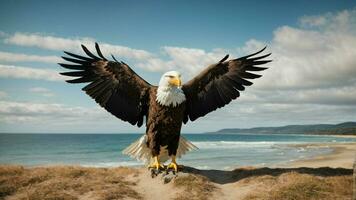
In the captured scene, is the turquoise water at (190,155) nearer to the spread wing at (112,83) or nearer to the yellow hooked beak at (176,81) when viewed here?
the spread wing at (112,83)

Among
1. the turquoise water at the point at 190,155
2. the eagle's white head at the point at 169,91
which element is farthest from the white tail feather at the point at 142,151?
the turquoise water at the point at 190,155

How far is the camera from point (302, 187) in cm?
895

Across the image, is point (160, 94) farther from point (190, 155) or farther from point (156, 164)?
point (190, 155)

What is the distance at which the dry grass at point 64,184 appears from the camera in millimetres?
8859

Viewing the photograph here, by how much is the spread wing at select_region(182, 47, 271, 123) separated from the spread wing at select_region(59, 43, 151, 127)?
136 centimetres

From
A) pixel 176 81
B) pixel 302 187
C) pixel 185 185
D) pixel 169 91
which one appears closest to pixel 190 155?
pixel 185 185

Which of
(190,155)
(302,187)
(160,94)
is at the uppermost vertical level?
(160,94)

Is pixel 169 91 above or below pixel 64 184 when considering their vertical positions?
above

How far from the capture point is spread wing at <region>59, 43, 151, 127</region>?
927 cm

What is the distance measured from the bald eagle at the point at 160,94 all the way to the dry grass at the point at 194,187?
0.61 m

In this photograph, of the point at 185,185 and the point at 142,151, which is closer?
the point at 185,185

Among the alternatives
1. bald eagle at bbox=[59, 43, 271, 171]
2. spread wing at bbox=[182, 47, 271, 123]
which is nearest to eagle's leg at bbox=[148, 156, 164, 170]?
bald eagle at bbox=[59, 43, 271, 171]

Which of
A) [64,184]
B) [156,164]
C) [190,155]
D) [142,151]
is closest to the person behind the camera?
[64,184]

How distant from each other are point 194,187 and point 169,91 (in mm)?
2415
